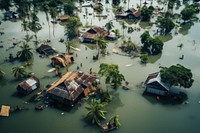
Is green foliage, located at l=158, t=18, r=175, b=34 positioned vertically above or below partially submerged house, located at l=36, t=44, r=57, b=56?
above

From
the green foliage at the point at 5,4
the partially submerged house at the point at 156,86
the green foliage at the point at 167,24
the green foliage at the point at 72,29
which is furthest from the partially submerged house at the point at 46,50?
the green foliage at the point at 5,4

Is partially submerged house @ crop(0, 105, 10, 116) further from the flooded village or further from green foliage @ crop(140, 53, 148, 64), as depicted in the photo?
green foliage @ crop(140, 53, 148, 64)

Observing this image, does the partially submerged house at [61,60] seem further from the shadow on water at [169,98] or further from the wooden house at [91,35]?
the shadow on water at [169,98]

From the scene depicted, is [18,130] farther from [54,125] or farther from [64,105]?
[64,105]

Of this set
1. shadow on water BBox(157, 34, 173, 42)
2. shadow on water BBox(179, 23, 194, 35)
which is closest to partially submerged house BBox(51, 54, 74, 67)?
shadow on water BBox(157, 34, 173, 42)

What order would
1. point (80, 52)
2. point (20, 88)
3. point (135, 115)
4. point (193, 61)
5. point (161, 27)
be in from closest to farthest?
point (135, 115), point (20, 88), point (193, 61), point (80, 52), point (161, 27)

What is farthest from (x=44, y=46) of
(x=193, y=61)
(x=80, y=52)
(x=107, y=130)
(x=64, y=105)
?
(x=193, y=61)

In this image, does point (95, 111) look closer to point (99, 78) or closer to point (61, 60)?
point (99, 78)
